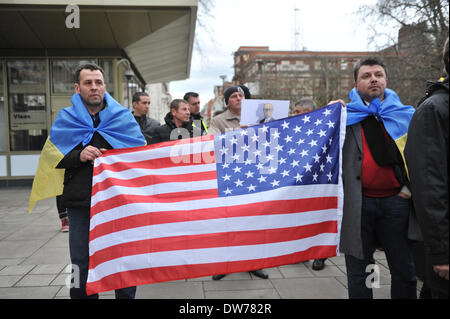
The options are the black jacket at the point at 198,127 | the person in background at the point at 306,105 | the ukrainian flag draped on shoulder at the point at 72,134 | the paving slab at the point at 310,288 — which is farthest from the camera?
the person in background at the point at 306,105

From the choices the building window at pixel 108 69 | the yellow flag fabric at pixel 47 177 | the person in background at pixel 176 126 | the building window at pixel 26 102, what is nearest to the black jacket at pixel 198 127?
the person in background at pixel 176 126

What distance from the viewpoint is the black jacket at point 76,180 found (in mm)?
3000

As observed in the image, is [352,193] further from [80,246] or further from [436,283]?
[80,246]

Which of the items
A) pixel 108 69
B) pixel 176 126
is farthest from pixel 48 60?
pixel 176 126

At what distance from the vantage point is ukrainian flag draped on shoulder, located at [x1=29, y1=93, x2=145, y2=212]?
3053 mm

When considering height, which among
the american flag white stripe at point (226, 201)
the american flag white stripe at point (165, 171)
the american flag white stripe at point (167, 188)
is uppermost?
the american flag white stripe at point (165, 171)

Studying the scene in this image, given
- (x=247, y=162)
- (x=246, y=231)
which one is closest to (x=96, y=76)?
(x=247, y=162)

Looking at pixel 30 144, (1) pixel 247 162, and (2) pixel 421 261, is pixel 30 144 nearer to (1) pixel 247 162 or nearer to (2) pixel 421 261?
(1) pixel 247 162

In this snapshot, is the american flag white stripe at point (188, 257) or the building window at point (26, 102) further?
the building window at point (26, 102)

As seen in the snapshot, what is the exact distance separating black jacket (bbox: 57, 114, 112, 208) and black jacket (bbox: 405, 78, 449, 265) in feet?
7.69

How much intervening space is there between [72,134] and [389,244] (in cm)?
256

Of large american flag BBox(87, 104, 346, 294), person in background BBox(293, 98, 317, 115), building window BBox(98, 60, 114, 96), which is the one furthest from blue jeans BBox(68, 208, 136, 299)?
building window BBox(98, 60, 114, 96)

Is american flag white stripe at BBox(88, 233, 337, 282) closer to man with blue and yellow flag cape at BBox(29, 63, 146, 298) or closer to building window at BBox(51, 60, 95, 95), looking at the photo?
man with blue and yellow flag cape at BBox(29, 63, 146, 298)

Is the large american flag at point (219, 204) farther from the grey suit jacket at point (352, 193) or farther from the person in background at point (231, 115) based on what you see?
the person in background at point (231, 115)
